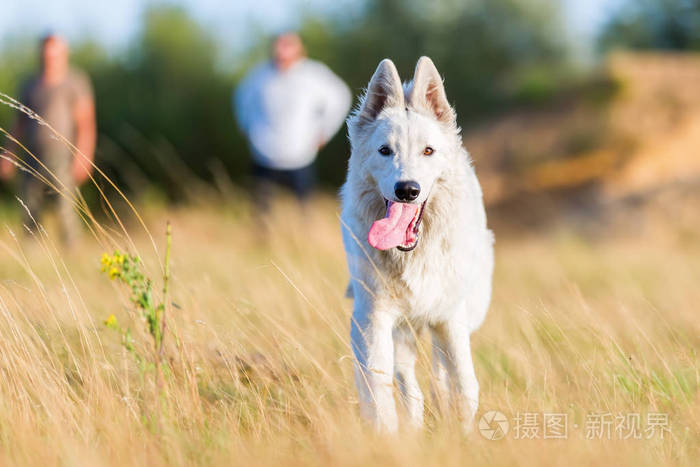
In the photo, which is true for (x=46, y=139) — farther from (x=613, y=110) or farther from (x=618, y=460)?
(x=613, y=110)

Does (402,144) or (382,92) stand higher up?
(382,92)

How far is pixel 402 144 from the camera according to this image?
3092mm

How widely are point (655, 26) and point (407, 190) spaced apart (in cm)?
2055

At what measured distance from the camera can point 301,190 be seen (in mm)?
8984

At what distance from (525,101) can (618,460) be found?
41.7ft

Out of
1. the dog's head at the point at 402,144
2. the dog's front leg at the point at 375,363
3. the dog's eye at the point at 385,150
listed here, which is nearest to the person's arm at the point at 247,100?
the dog's head at the point at 402,144

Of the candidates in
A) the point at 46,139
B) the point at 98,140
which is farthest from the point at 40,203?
the point at 98,140

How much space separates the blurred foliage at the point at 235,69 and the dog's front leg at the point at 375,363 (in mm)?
12152

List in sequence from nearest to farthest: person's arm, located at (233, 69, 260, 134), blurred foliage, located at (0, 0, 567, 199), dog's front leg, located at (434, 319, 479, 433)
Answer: dog's front leg, located at (434, 319, 479, 433) → person's arm, located at (233, 69, 260, 134) → blurred foliage, located at (0, 0, 567, 199)

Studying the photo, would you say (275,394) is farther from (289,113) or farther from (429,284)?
(289,113)

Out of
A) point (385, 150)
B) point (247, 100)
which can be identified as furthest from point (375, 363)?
point (247, 100)

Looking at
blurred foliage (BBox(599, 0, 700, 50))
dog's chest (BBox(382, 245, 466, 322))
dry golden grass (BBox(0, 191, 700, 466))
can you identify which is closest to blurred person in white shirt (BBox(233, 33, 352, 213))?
dry golden grass (BBox(0, 191, 700, 466))

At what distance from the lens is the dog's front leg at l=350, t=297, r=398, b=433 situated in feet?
9.93

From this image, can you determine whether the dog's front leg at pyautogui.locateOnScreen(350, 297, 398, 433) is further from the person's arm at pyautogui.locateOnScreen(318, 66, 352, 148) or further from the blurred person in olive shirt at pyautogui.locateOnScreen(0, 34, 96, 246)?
the person's arm at pyautogui.locateOnScreen(318, 66, 352, 148)
